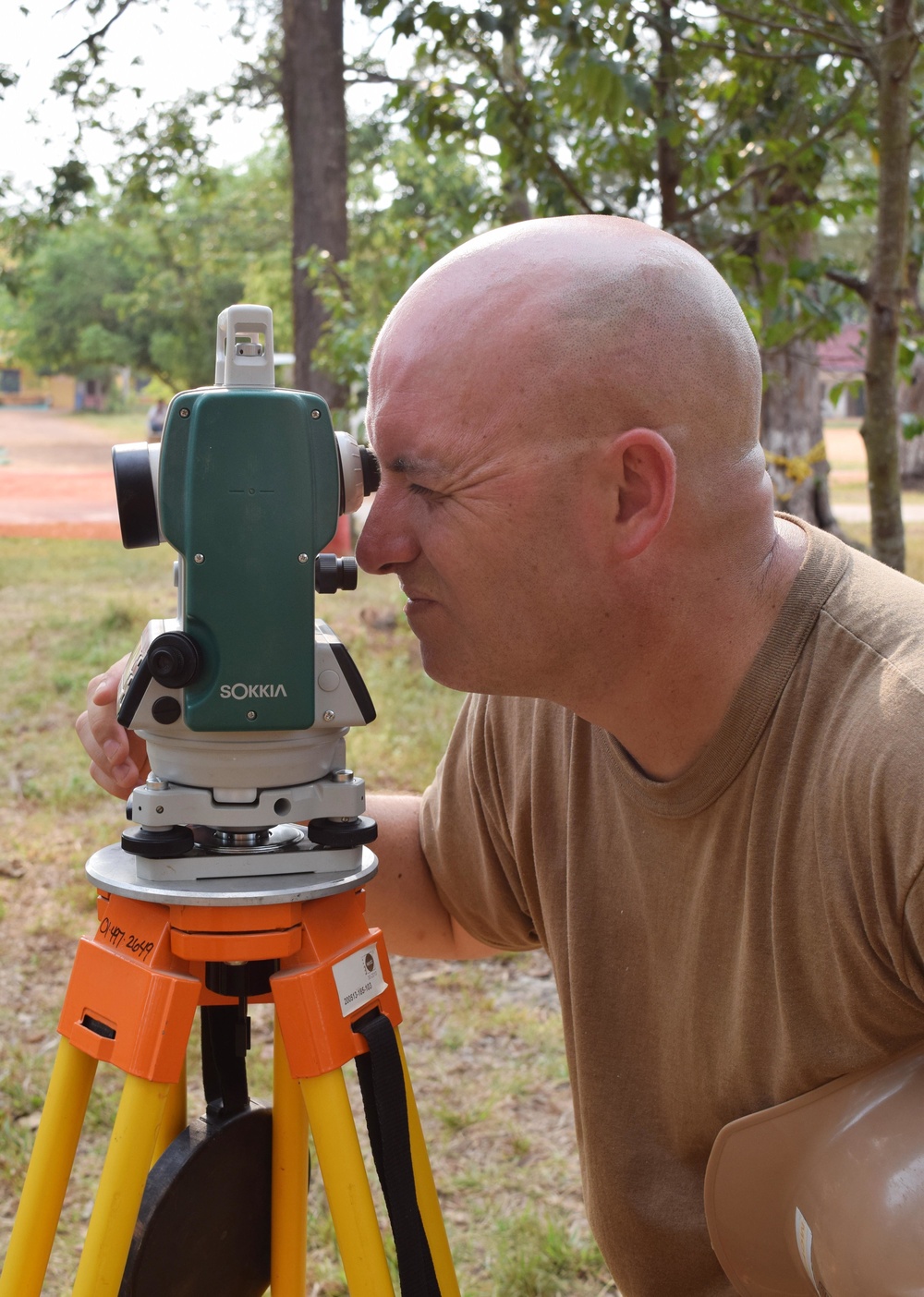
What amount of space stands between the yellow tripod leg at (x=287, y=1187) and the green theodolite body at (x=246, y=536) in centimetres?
39

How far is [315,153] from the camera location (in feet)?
26.9

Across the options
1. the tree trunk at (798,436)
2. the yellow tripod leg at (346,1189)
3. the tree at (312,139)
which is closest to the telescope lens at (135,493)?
the yellow tripod leg at (346,1189)

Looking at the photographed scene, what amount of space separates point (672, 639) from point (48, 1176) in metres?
0.84

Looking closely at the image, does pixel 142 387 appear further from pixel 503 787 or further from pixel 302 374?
pixel 503 787

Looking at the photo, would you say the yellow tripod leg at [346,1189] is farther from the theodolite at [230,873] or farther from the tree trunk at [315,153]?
the tree trunk at [315,153]

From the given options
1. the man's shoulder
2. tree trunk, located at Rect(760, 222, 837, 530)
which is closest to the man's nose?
the man's shoulder

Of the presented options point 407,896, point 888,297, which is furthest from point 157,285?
point 407,896

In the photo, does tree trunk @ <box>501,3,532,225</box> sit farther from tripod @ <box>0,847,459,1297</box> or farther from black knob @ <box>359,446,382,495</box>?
tripod @ <box>0,847,459,1297</box>

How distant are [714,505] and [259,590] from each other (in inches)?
20.5

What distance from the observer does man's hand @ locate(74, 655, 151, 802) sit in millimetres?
1403

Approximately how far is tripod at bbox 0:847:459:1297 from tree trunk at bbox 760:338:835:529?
5.22 m

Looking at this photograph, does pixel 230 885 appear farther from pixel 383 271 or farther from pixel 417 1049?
pixel 383 271

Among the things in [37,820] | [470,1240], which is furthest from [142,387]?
[470,1240]

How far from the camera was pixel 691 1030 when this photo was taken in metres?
1.42
